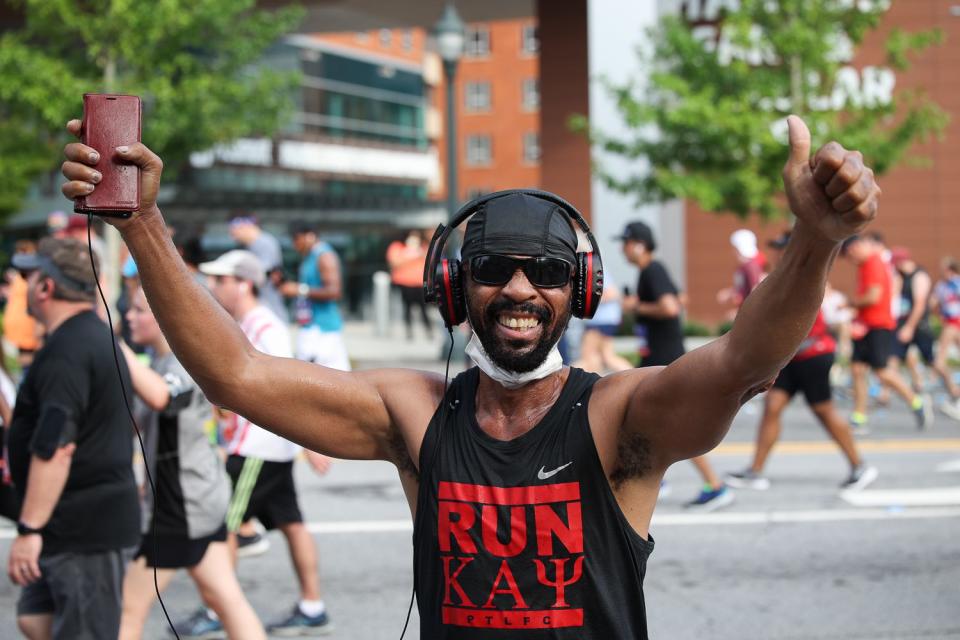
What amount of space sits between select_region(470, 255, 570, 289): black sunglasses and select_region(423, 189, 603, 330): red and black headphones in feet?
0.30

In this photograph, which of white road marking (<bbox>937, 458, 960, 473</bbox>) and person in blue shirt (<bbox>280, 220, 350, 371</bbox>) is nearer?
white road marking (<bbox>937, 458, 960, 473</bbox>)

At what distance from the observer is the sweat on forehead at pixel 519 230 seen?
2428 millimetres

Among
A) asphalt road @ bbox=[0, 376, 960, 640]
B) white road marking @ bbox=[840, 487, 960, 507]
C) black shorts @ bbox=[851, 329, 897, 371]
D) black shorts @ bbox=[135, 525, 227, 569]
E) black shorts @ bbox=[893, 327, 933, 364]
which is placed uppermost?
black shorts @ bbox=[135, 525, 227, 569]

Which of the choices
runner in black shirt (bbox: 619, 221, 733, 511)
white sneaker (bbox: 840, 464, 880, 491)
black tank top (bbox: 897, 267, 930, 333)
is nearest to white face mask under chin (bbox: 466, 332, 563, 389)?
runner in black shirt (bbox: 619, 221, 733, 511)

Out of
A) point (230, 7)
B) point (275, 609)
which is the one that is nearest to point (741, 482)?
point (275, 609)

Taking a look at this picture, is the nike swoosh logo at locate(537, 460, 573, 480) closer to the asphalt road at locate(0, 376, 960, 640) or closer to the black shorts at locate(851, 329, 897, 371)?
the asphalt road at locate(0, 376, 960, 640)

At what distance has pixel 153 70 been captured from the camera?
808 inches

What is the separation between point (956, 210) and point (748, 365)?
26259 millimetres

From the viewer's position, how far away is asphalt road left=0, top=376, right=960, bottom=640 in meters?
5.97

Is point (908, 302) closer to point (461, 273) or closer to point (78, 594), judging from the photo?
Result: point (78, 594)

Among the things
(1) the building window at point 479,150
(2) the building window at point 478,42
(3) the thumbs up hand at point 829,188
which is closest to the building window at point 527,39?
(2) the building window at point 478,42

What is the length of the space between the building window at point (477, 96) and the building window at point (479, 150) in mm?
1613

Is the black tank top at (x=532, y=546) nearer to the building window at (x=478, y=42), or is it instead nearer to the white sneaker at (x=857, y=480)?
the white sneaker at (x=857, y=480)

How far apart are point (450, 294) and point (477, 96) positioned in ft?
209
